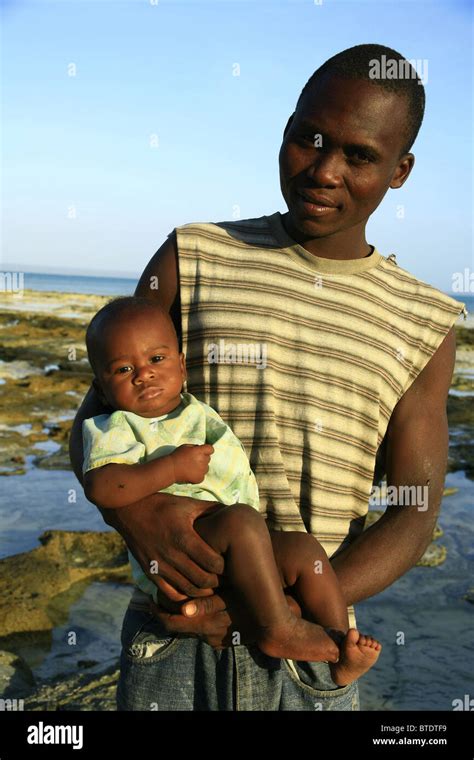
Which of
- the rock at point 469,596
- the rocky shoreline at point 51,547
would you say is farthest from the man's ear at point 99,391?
the rock at point 469,596

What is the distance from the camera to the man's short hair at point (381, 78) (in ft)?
7.06

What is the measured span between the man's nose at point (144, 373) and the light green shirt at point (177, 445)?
0.10m

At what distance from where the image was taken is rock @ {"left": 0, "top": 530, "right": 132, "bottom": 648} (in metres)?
4.77

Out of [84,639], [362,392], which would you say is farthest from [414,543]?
[84,639]

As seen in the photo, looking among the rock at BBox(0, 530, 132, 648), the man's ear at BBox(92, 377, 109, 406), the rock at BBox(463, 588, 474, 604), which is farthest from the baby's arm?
the rock at BBox(463, 588, 474, 604)

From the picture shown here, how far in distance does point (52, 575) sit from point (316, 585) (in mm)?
3671

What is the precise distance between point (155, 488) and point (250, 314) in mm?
572

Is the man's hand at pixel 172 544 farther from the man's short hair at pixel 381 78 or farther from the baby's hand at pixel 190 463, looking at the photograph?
the man's short hair at pixel 381 78

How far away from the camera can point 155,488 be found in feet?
6.35

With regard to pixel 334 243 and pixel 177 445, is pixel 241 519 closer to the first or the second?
pixel 177 445

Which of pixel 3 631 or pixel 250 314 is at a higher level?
pixel 250 314

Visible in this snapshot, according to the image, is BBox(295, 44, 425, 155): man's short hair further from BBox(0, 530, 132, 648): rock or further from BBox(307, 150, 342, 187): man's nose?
BBox(0, 530, 132, 648): rock

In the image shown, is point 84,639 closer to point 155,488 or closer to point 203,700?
point 203,700
